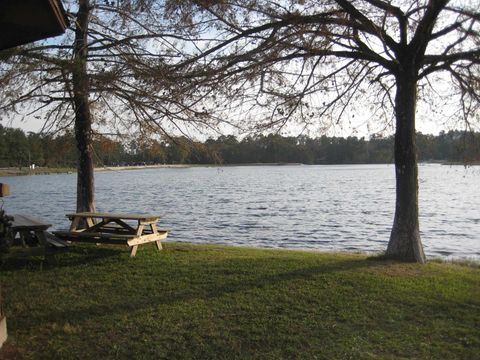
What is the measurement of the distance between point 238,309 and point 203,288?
0.99m

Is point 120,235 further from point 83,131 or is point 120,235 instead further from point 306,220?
point 306,220

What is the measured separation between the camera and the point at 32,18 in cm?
463

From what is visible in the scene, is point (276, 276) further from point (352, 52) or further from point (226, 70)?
point (352, 52)

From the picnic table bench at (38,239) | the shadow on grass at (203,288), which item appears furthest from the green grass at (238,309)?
the picnic table bench at (38,239)

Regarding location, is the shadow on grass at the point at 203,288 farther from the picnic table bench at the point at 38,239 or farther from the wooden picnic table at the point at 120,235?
the picnic table bench at the point at 38,239

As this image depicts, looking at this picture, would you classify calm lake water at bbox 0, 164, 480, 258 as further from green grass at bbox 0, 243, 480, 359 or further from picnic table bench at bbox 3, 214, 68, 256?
picnic table bench at bbox 3, 214, 68, 256

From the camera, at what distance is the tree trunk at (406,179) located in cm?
867

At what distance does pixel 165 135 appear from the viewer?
432 inches

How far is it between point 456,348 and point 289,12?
543 centimetres

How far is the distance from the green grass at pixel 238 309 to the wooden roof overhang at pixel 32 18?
9.96ft

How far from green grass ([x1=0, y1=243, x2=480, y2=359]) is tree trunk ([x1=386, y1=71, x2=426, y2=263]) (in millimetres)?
428

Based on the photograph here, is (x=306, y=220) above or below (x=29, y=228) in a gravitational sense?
below

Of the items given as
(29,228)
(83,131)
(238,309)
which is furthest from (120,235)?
(238,309)

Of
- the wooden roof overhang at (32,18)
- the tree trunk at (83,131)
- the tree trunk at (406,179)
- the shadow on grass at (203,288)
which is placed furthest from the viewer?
the tree trunk at (83,131)
